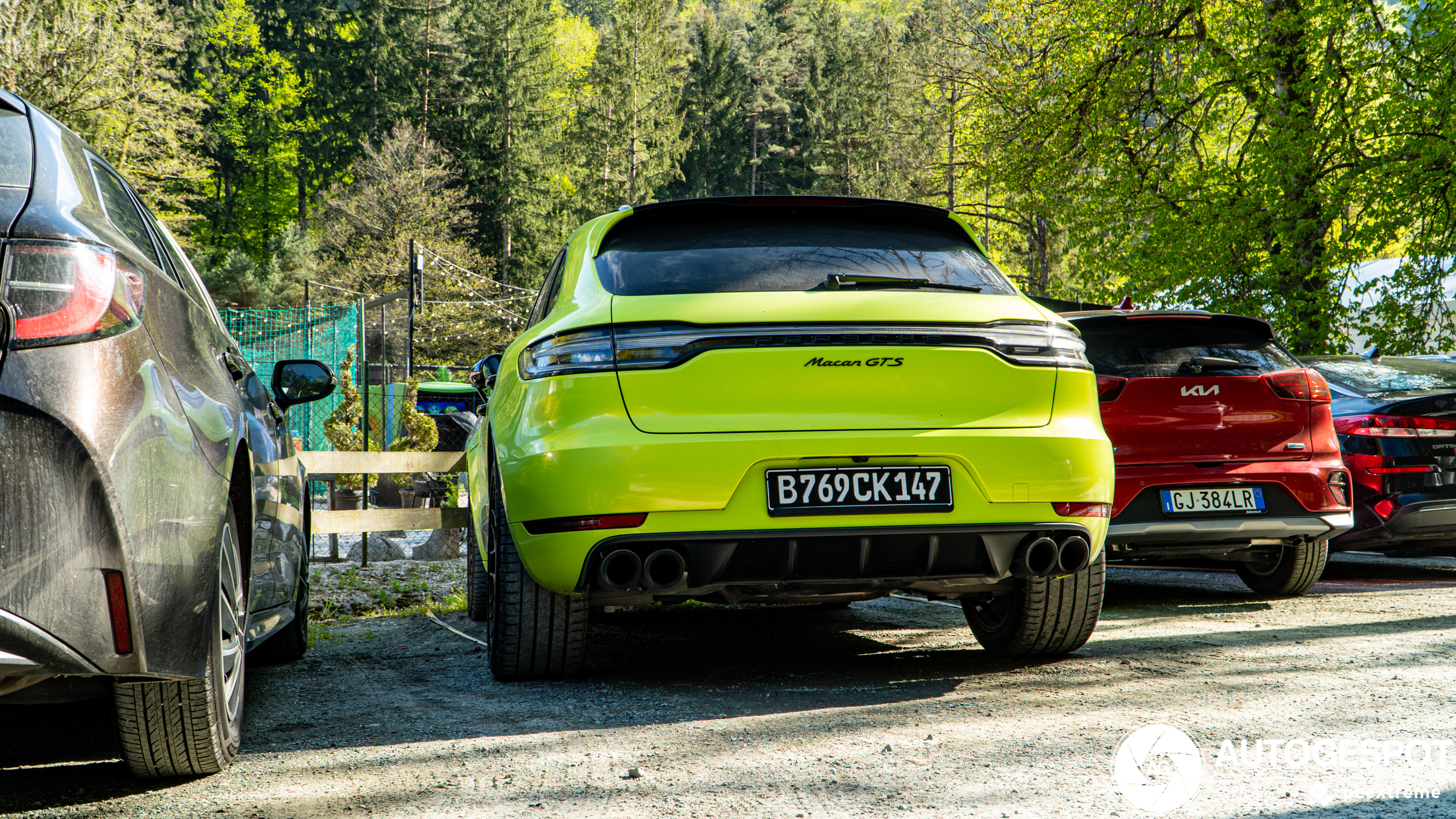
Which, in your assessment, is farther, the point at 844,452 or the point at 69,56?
the point at 69,56

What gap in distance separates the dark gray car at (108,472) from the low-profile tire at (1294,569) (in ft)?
18.4

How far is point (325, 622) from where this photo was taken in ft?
21.3

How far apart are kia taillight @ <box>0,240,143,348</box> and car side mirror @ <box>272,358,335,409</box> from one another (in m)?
2.23

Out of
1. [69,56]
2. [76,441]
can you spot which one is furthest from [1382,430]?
[69,56]

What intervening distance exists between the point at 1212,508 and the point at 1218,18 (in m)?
13.4

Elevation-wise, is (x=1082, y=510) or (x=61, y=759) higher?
(x=1082, y=510)

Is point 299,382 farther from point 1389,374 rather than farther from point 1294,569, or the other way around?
point 1389,374

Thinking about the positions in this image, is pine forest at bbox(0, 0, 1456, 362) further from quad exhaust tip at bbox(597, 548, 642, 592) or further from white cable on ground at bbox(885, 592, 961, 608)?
quad exhaust tip at bbox(597, 548, 642, 592)

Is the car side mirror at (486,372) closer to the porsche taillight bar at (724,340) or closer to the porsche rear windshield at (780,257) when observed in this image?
the porsche rear windshield at (780,257)

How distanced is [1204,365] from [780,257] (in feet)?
10.2

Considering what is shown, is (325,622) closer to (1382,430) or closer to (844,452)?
(844,452)

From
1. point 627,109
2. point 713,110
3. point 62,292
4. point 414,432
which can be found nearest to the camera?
point 62,292

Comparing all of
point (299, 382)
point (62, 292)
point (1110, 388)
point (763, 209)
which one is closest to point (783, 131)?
point (1110, 388)

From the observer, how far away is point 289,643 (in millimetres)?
4832
